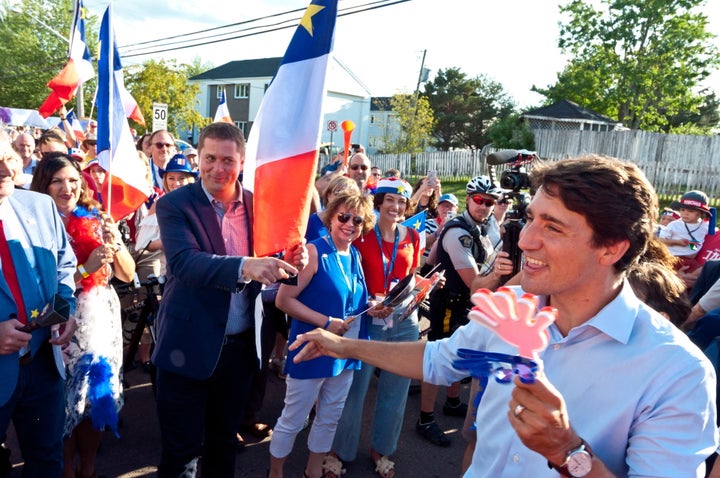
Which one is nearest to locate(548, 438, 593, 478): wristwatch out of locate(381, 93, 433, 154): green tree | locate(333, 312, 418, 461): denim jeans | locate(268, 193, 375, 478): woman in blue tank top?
locate(268, 193, 375, 478): woman in blue tank top

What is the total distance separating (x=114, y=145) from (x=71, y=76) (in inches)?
150

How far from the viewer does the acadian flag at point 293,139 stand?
264 cm

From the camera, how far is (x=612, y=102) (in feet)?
95.8

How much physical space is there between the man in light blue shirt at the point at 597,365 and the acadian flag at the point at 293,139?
4.23 feet

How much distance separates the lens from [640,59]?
88.5 ft

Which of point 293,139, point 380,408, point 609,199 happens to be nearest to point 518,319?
point 609,199

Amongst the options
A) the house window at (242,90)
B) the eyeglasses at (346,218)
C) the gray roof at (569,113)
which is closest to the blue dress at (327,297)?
the eyeglasses at (346,218)

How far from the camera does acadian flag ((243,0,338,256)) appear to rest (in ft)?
8.65

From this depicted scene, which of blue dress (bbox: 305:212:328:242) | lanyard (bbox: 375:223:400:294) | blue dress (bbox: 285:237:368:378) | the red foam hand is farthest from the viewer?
lanyard (bbox: 375:223:400:294)

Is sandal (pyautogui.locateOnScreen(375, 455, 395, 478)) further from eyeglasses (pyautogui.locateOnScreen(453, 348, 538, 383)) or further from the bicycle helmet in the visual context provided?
eyeglasses (pyautogui.locateOnScreen(453, 348, 538, 383))

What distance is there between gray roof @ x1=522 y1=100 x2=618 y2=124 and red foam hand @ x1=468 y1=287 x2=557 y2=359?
99.9 ft

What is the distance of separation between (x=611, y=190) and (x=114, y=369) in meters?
3.02

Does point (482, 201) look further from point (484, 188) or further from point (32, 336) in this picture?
point (32, 336)

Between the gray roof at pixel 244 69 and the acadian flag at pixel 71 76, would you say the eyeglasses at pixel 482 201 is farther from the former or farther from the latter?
the gray roof at pixel 244 69
